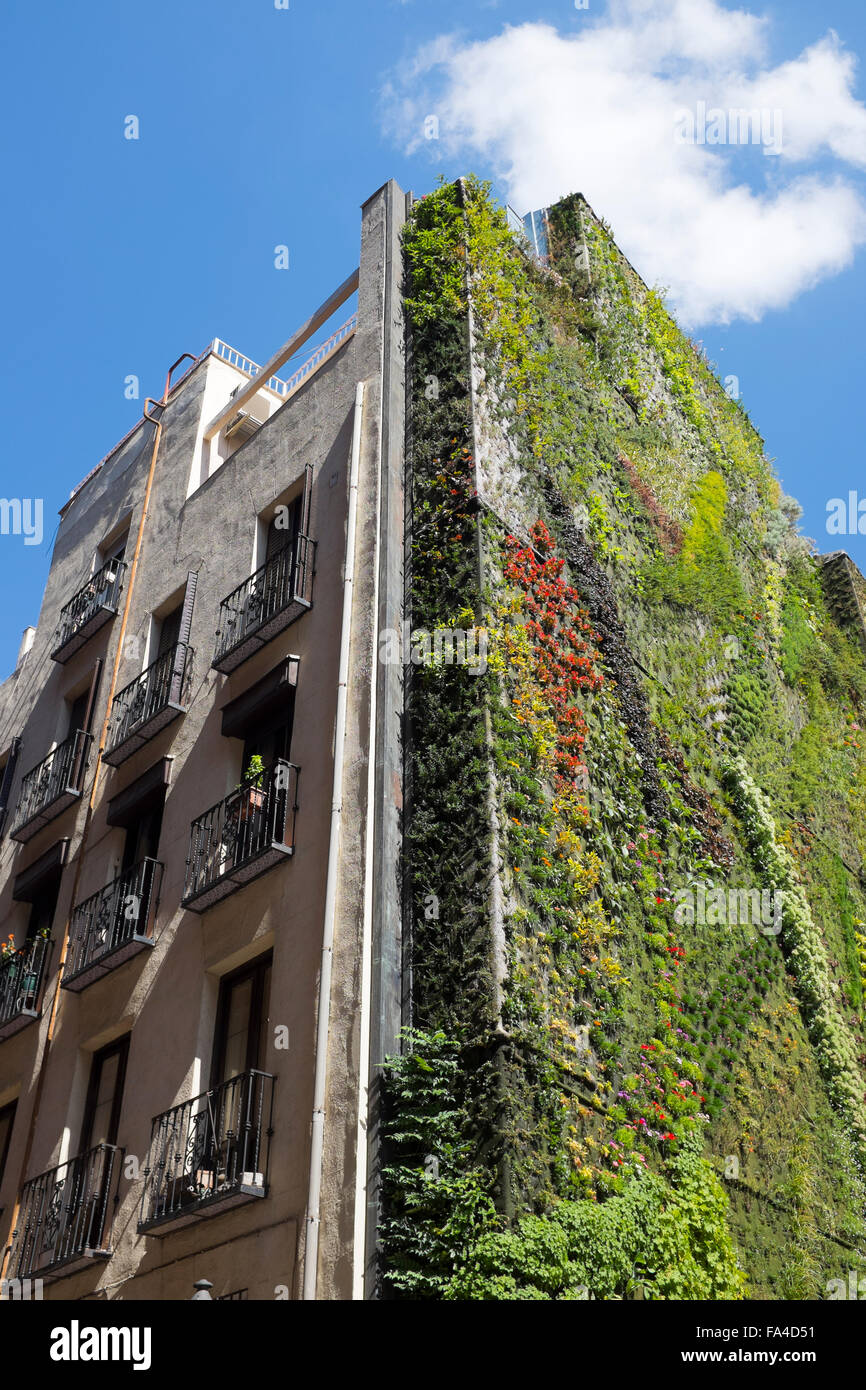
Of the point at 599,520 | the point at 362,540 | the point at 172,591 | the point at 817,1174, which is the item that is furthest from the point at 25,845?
the point at 817,1174

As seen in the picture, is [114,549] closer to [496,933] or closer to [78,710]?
[78,710]

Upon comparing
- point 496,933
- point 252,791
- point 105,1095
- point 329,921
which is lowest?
point 105,1095

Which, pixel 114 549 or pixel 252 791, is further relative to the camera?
pixel 114 549

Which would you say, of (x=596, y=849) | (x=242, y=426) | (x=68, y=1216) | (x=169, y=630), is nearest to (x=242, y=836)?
(x=596, y=849)

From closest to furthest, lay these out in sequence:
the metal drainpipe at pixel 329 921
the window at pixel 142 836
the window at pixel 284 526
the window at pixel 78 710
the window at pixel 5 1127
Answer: the metal drainpipe at pixel 329 921 → the window at pixel 142 836 → the window at pixel 284 526 → the window at pixel 5 1127 → the window at pixel 78 710

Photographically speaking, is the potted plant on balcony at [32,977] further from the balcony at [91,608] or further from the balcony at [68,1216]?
the balcony at [91,608]

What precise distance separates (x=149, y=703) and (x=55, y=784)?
9.31 ft

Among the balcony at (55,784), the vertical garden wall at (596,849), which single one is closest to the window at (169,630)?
the balcony at (55,784)

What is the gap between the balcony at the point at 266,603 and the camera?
1519 centimetres

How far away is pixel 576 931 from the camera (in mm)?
12898

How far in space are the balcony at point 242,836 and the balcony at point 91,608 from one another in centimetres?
647

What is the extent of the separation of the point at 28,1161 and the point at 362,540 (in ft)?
28.7

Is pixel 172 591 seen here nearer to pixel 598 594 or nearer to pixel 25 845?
pixel 25 845

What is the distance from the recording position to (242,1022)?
13469 mm
